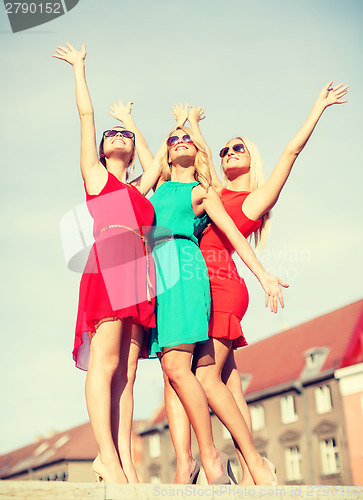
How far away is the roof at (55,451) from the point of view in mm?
53469

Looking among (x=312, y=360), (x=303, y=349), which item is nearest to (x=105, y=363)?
(x=312, y=360)

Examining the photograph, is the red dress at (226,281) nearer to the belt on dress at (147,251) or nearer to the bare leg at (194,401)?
the bare leg at (194,401)

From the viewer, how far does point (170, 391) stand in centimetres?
487

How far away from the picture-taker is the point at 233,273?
521 centimetres

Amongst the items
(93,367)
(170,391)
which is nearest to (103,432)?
(93,367)

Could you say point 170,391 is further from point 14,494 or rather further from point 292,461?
point 292,461

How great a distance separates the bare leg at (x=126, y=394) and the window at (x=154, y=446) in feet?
127

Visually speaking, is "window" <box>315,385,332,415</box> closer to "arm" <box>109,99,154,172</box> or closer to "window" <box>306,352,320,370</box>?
"window" <box>306,352,320,370</box>

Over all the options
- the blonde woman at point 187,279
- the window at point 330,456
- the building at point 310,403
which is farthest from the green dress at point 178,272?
the window at point 330,456

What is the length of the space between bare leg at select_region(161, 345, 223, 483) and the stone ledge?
1.85ft

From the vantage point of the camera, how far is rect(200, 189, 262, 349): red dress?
16.3ft

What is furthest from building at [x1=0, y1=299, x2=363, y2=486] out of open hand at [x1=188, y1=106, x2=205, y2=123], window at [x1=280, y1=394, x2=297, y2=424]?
open hand at [x1=188, y1=106, x2=205, y2=123]

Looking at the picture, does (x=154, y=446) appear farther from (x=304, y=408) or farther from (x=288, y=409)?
(x=304, y=408)

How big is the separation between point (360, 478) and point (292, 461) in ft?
17.6
